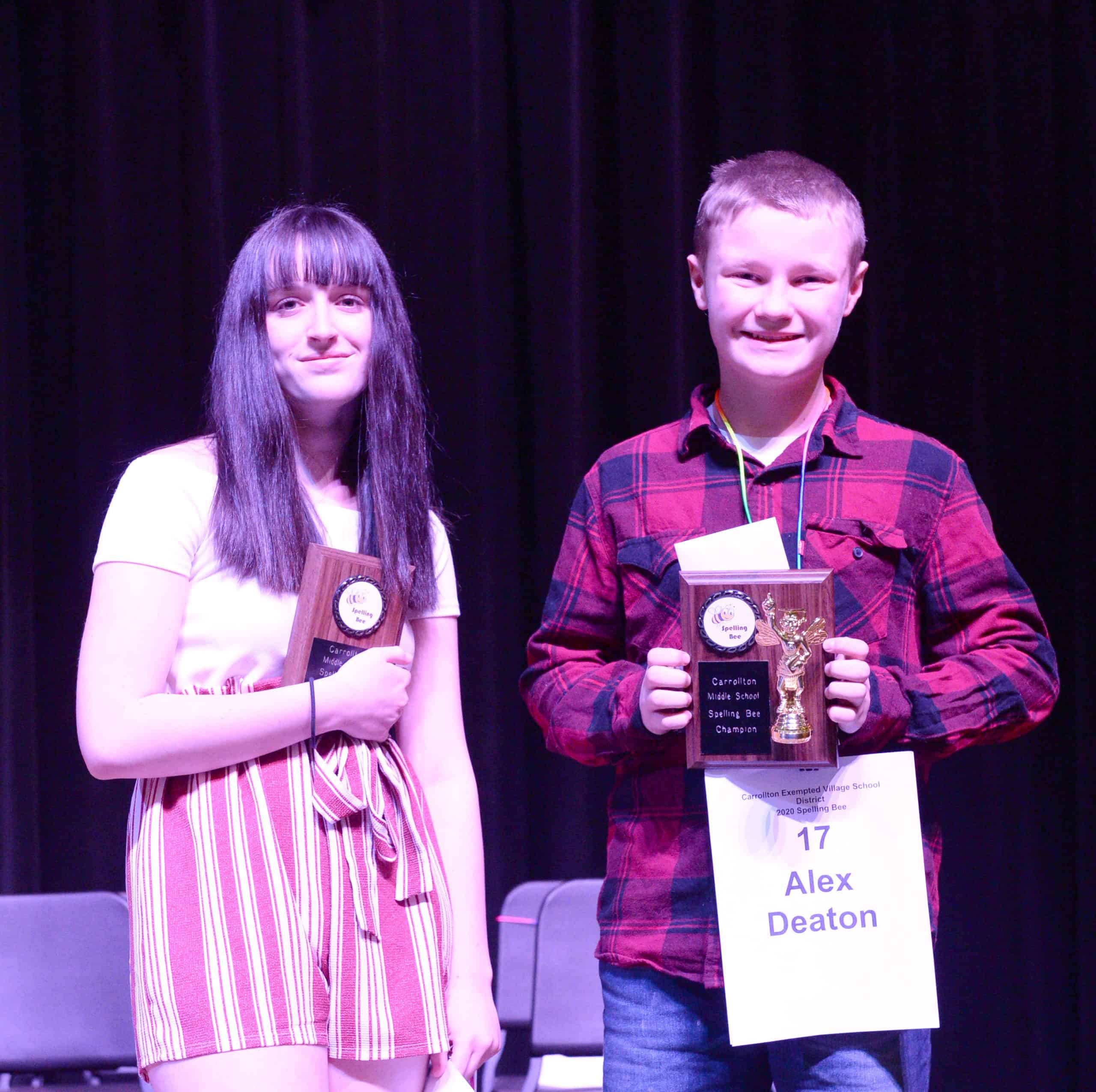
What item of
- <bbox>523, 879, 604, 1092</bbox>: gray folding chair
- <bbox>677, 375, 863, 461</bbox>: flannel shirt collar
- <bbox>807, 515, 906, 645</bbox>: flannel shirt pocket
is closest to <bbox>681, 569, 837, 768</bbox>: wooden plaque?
<bbox>807, 515, 906, 645</bbox>: flannel shirt pocket

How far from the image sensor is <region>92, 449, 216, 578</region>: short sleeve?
1.53 m

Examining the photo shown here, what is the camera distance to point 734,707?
52.8 inches

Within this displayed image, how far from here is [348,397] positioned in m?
1.73

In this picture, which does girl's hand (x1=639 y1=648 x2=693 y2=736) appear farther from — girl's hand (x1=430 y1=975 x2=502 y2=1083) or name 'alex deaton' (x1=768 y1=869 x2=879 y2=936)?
girl's hand (x1=430 y1=975 x2=502 y2=1083)

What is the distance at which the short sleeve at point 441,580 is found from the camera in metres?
1.76

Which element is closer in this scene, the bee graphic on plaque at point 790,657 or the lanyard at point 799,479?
the bee graphic on plaque at point 790,657

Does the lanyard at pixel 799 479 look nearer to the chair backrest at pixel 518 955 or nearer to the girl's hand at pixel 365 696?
the girl's hand at pixel 365 696

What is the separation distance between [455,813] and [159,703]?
1.50 ft

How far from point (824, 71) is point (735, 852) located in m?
2.32

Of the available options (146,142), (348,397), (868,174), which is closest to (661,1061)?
(348,397)

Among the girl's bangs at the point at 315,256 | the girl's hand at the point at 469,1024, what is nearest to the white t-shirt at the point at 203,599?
the girl's bangs at the point at 315,256

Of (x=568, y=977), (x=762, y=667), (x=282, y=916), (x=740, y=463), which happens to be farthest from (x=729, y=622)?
(x=568, y=977)

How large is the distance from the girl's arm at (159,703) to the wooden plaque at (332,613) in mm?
26

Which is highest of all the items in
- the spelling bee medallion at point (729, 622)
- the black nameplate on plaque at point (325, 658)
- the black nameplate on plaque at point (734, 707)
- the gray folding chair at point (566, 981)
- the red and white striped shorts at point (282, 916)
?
the spelling bee medallion at point (729, 622)
